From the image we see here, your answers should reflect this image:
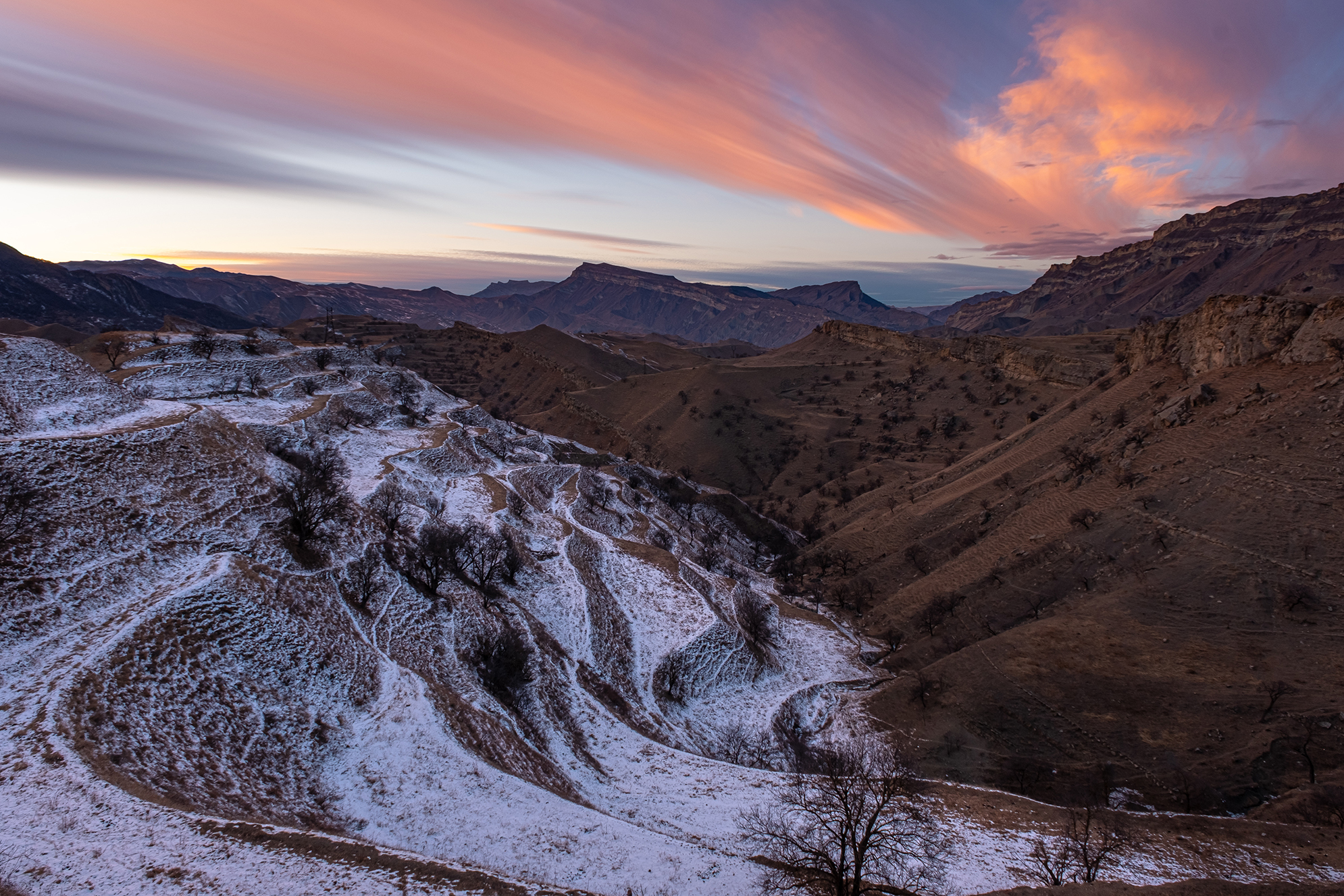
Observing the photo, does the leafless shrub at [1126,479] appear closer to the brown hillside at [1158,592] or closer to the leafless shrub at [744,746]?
the brown hillside at [1158,592]

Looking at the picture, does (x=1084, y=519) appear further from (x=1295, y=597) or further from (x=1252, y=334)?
(x=1252, y=334)

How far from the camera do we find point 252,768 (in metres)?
16.7

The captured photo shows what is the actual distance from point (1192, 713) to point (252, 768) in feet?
112

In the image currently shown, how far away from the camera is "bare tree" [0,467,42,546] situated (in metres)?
21.3

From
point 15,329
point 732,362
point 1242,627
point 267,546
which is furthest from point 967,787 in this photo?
point 15,329

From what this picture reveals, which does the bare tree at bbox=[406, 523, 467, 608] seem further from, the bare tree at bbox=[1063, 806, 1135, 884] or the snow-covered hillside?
the bare tree at bbox=[1063, 806, 1135, 884]

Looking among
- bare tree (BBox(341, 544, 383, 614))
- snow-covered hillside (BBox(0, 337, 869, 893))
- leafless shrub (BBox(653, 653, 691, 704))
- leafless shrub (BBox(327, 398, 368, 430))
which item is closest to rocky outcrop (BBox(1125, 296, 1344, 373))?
snow-covered hillside (BBox(0, 337, 869, 893))

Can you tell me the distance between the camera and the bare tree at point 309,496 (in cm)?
2903

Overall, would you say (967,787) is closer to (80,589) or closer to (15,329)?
(80,589)

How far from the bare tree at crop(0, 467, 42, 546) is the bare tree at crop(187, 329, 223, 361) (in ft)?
126

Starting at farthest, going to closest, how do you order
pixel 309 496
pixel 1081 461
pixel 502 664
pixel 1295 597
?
pixel 1081 461
pixel 309 496
pixel 502 664
pixel 1295 597

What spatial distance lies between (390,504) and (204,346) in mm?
34422

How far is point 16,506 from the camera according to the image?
22203 mm

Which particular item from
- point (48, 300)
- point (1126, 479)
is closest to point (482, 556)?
point (1126, 479)
